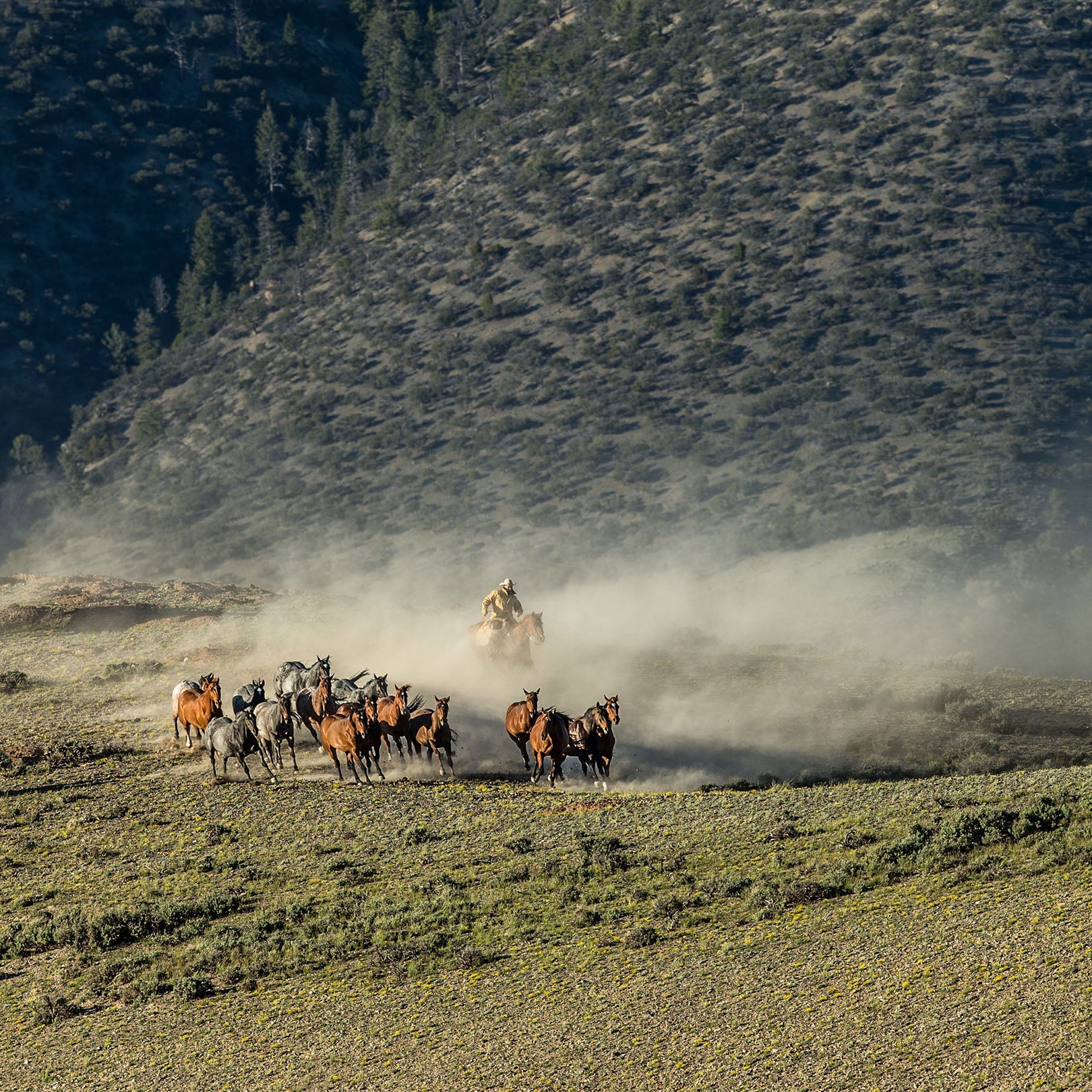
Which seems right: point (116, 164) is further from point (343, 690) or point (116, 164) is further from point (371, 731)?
point (371, 731)

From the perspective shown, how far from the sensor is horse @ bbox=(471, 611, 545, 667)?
113 feet

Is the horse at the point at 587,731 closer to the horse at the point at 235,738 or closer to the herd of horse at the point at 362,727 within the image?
the herd of horse at the point at 362,727

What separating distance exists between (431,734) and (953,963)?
13440 mm

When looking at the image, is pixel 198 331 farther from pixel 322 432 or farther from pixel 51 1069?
pixel 51 1069

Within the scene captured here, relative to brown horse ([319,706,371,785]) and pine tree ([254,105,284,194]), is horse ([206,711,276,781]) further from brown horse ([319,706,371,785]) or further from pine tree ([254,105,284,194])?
pine tree ([254,105,284,194])

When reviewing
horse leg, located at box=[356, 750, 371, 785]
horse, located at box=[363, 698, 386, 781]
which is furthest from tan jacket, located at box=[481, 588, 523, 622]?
horse leg, located at box=[356, 750, 371, 785]

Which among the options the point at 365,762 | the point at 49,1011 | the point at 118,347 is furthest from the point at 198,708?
the point at 118,347

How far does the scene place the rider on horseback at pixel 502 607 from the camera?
1404 inches

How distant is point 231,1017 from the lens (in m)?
16.0

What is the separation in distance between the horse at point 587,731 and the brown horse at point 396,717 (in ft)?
12.1

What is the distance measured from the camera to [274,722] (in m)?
26.5

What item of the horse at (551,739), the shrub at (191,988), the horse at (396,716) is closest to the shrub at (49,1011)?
the shrub at (191,988)

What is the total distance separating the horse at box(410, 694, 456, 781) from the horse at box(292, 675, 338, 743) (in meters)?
2.04

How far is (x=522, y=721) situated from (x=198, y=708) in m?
7.48
